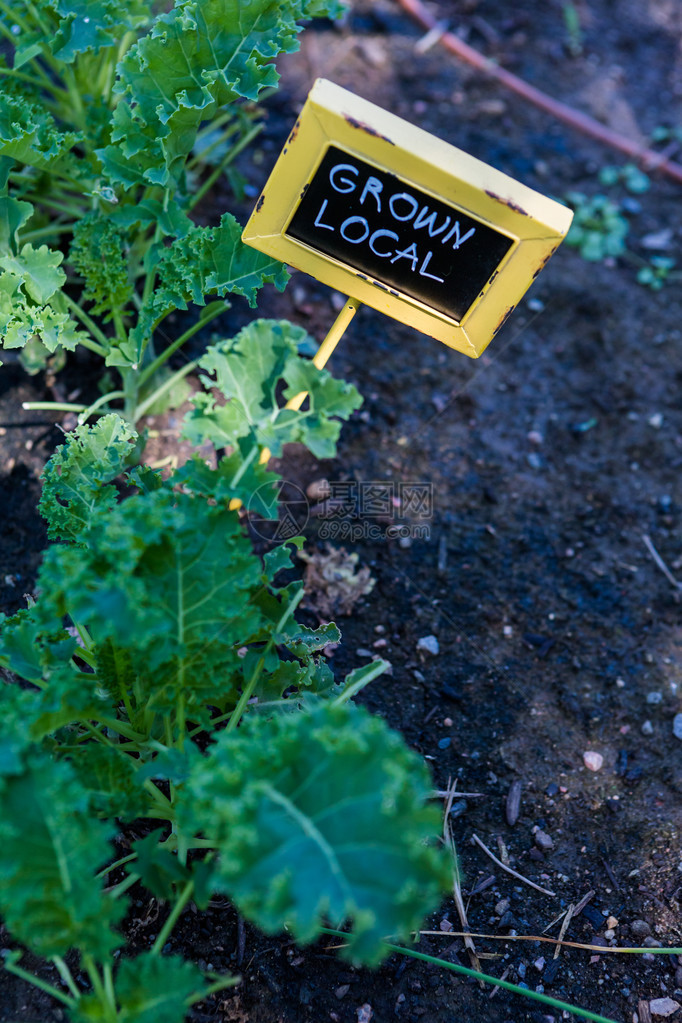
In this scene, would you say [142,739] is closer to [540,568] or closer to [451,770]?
[451,770]

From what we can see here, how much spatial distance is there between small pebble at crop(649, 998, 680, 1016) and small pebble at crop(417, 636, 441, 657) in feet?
3.13

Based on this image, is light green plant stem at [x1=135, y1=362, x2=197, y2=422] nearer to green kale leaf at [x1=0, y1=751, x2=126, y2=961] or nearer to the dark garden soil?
the dark garden soil

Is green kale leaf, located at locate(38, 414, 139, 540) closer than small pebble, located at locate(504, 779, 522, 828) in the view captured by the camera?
Yes

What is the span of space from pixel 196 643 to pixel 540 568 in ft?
4.40

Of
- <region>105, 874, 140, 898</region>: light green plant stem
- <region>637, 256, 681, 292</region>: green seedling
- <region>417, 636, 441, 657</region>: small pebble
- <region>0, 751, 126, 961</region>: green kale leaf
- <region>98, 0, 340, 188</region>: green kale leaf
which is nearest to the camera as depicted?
<region>0, 751, 126, 961</region>: green kale leaf

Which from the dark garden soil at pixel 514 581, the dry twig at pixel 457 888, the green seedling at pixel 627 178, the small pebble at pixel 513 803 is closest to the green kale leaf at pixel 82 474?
the dark garden soil at pixel 514 581

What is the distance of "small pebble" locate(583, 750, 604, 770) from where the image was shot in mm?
2102

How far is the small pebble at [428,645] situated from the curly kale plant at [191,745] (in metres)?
0.51

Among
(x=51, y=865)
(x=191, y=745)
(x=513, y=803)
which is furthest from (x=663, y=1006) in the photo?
(x=51, y=865)

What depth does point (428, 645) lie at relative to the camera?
2.25 metres

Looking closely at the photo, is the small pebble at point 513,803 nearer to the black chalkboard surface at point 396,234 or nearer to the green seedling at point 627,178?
the black chalkboard surface at point 396,234

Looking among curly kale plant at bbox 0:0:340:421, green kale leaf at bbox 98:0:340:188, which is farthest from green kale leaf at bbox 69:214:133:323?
green kale leaf at bbox 98:0:340:188

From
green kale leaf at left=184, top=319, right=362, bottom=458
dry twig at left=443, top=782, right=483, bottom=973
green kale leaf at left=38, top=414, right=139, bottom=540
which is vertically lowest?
dry twig at left=443, top=782, right=483, bottom=973

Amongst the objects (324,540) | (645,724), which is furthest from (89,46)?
(645,724)
